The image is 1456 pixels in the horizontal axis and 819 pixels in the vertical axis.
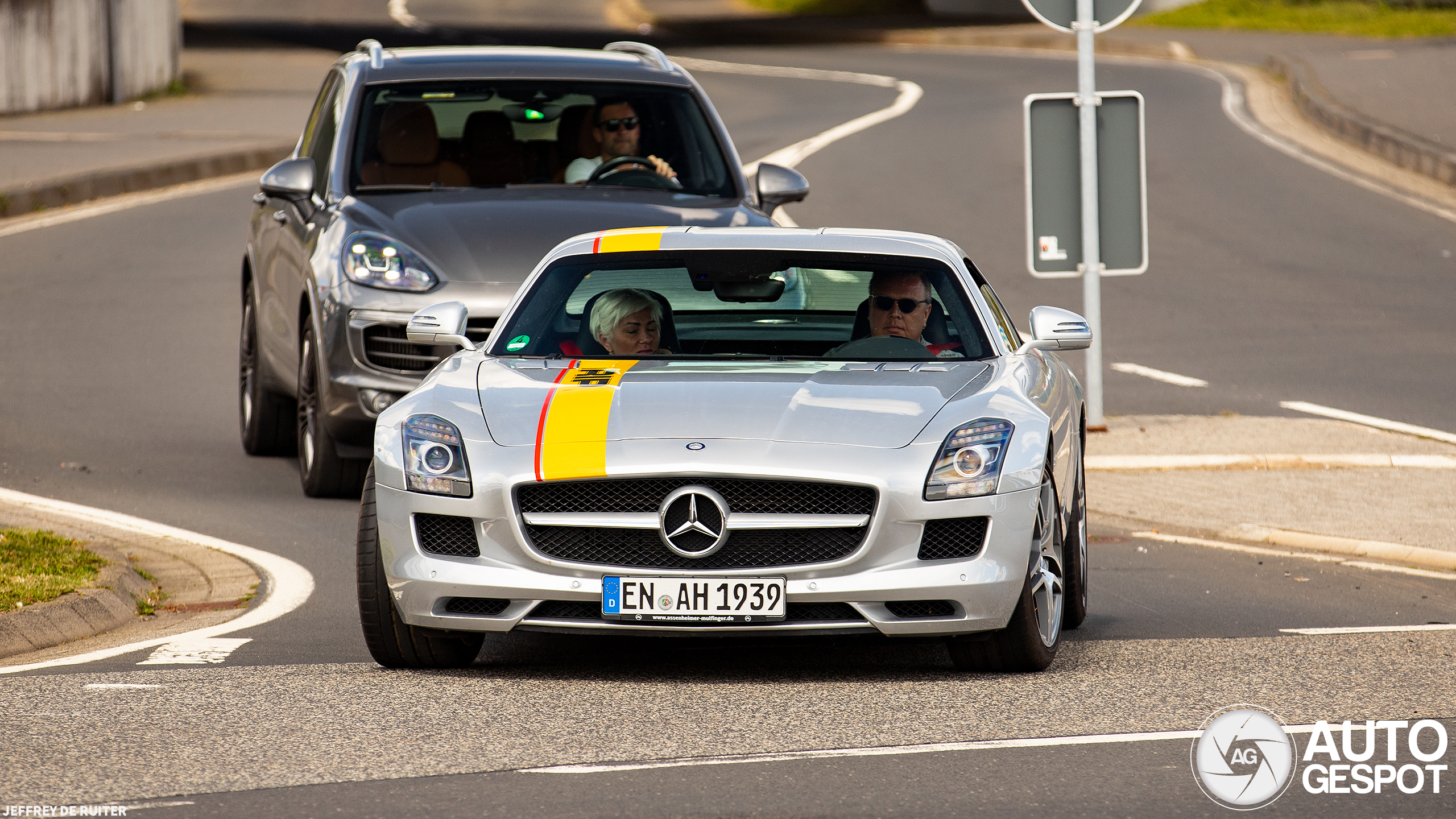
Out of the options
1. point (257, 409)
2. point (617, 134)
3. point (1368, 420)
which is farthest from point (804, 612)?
point (1368, 420)

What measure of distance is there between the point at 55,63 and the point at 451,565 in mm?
24435

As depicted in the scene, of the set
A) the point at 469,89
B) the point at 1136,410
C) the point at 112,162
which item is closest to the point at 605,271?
the point at 469,89

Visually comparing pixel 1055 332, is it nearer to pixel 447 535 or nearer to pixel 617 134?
pixel 447 535

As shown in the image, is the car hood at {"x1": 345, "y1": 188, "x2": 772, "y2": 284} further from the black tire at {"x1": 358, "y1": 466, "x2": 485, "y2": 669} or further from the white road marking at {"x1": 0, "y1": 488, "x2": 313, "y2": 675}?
the black tire at {"x1": 358, "y1": 466, "x2": 485, "y2": 669}

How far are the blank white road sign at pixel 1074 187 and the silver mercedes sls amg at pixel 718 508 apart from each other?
5.96 metres

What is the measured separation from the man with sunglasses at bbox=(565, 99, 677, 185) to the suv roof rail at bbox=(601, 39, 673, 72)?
0.43 metres

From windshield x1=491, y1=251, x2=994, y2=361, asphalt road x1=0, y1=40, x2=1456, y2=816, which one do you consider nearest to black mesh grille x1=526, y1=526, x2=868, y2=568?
asphalt road x1=0, y1=40, x2=1456, y2=816

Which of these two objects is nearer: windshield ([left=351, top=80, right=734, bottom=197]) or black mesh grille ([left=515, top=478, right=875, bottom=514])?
black mesh grille ([left=515, top=478, right=875, bottom=514])

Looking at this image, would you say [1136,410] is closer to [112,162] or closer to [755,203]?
[755,203]

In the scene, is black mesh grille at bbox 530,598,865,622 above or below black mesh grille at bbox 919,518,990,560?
below

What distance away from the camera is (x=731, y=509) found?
21.3 feet

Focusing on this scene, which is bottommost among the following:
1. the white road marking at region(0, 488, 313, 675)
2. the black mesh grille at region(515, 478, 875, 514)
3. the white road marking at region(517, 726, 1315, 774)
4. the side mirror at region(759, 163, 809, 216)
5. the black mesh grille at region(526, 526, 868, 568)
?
the white road marking at region(0, 488, 313, 675)

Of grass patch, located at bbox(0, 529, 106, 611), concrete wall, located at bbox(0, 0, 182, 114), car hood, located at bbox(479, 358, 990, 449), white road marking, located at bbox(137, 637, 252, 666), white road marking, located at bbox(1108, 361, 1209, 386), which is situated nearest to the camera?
car hood, located at bbox(479, 358, 990, 449)

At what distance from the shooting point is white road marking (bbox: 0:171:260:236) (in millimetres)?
20594
